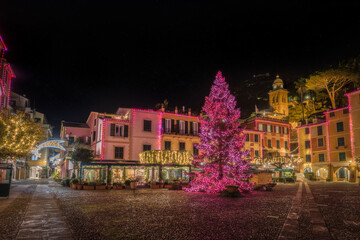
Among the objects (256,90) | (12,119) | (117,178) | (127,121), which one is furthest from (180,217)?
(256,90)

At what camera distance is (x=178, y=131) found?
3597 centimetres

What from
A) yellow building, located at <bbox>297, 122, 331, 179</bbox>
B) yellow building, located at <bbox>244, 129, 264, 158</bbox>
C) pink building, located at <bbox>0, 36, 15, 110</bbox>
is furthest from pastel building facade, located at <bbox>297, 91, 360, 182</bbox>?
pink building, located at <bbox>0, 36, 15, 110</bbox>

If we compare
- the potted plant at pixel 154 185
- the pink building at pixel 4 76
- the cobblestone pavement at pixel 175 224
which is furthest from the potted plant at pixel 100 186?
the cobblestone pavement at pixel 175 224

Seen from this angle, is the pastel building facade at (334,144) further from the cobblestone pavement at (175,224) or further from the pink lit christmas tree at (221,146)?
the cobblestone pavement at (175,224)

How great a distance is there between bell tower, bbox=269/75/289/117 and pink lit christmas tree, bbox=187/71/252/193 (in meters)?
66.4

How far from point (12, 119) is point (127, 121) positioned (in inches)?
642

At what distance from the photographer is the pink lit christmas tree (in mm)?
19606

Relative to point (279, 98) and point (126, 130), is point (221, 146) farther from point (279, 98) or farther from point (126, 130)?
point (279, 98)

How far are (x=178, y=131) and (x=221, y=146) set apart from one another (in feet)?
52.9

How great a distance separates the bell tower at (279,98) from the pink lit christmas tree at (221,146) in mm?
66417

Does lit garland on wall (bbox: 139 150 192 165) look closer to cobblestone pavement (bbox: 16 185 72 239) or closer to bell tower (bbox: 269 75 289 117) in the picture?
cobblestone pavement (bbox: 16 185 72 239)

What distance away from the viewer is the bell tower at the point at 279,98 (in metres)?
81.9

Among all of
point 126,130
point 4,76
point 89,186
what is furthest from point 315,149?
point 4,76

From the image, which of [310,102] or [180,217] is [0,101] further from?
[310,102]
